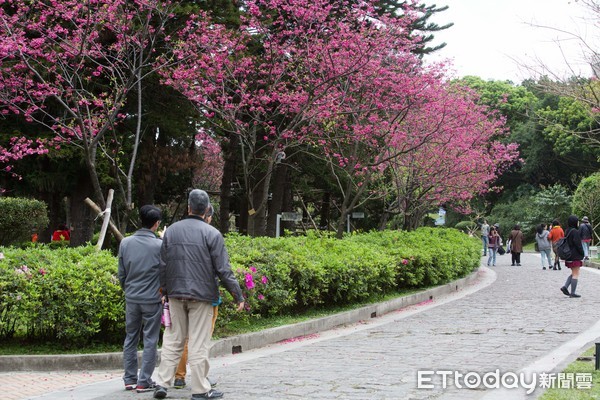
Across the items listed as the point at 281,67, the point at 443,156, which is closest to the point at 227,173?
the point at 443,156

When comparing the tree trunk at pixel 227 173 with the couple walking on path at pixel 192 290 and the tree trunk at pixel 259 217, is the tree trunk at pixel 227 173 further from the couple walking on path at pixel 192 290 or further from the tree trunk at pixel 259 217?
the couple walking on path at pixel 192 290

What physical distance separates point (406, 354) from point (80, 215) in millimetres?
17566

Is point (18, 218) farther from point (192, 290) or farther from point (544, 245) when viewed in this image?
point (544, 245)

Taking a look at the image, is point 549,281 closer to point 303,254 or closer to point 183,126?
point 303,254

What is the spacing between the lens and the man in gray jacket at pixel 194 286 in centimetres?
635

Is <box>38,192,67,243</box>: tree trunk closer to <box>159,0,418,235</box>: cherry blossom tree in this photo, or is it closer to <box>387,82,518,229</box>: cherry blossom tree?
<box>159,0,418,235</box>: cherry blossom tree

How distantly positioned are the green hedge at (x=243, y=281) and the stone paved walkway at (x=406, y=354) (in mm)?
788

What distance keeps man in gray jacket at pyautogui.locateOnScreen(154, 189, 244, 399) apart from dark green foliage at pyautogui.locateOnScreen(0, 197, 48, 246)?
536 inches

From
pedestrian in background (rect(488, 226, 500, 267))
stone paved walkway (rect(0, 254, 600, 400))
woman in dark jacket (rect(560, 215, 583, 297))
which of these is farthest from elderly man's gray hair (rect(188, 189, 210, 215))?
pedestrian in background (rect(488, 226, 500, 267))

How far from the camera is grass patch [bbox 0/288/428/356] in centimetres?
857

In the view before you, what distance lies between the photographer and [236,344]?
30.9 feet

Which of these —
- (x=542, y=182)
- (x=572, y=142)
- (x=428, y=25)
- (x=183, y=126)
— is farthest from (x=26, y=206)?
(x=542, y=182)

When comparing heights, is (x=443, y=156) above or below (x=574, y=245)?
above

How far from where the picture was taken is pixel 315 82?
1747 centimetres
